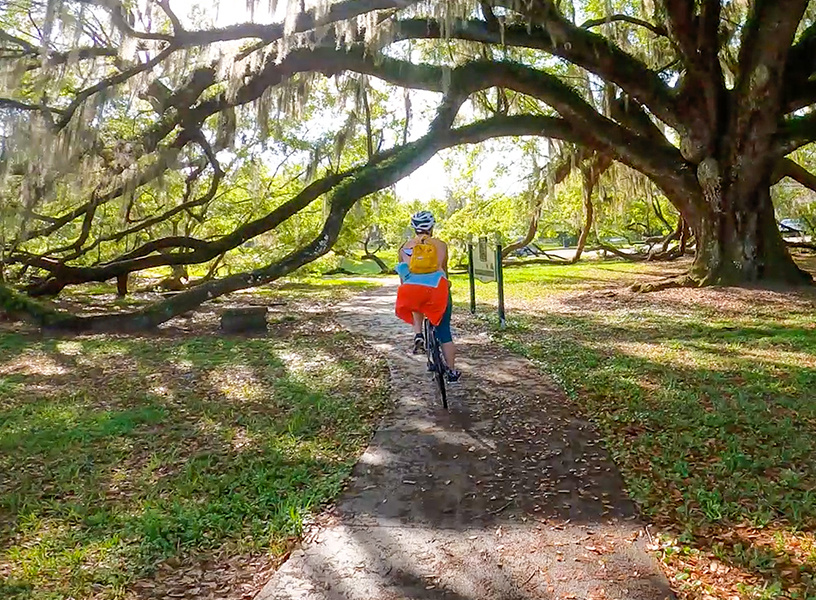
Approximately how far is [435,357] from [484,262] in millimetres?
5126

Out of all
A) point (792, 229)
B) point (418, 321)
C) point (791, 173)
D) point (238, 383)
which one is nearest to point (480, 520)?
point (418, 321)

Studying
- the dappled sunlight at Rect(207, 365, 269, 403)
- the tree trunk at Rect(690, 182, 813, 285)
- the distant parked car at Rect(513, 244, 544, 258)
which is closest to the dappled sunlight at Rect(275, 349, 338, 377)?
the dappled sunlight at Rect(207, 365, 269, 403)

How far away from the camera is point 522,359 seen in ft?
24.3

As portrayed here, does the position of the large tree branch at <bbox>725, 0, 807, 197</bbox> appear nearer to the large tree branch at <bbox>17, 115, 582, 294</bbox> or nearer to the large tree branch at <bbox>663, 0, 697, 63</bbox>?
the large tree branch at <bbox>663, 0, 697, 63</bbox>

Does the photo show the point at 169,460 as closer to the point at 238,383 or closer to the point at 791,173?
the point at 238,383

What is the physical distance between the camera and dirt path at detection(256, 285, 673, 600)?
283cm

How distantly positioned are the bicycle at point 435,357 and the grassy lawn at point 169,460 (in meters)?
0.58

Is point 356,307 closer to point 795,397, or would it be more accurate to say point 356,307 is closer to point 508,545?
point 795,397

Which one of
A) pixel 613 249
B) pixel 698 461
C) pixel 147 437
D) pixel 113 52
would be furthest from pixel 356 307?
pixel 613 249

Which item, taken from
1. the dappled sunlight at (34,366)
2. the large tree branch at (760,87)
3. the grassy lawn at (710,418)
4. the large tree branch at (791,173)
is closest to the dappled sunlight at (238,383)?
the dappled sunlight at (34,366)

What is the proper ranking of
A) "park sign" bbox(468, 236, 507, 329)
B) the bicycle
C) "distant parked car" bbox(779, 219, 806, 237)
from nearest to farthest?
the bicycle → "park sign" bbox(468, 236, 507, 329) → "distant parked car" bbox(779, 219, 806, 237)

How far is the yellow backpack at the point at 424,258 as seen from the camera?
219 inches

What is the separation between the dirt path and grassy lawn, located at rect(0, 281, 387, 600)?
0.79 ft

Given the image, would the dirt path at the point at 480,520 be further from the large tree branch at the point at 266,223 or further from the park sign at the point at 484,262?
the large tree branch at the point at 266,223
